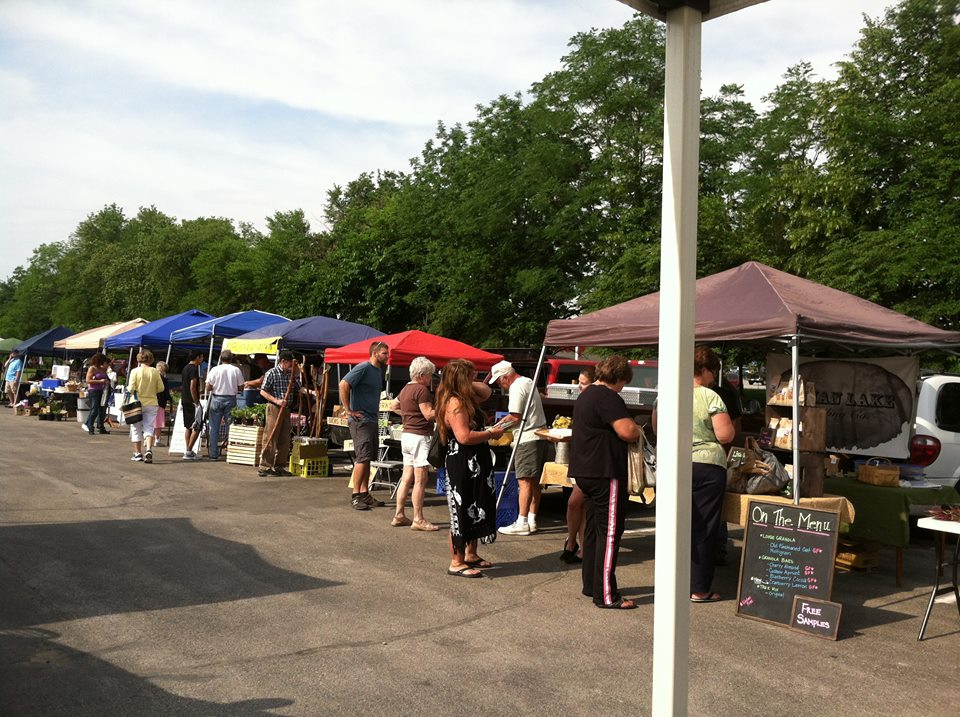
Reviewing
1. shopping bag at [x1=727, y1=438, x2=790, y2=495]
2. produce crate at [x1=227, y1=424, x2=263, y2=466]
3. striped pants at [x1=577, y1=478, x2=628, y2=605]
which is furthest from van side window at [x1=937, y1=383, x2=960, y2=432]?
produce crate at [x1=227, y1=424, x2=263, y2=466]

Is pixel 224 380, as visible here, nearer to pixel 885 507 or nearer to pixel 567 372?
pixel 567 372

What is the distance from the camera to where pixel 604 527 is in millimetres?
6570

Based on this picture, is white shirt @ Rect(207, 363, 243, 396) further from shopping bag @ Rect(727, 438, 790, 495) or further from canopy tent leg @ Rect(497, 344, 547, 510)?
shopping bag @ Rect(727, 438, 790, 495)

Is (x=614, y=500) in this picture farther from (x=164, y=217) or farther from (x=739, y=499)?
(x=164, y=217)

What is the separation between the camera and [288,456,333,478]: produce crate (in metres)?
13.6

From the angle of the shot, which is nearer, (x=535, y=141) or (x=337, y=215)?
(x=535, y=141)

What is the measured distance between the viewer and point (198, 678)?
474cm

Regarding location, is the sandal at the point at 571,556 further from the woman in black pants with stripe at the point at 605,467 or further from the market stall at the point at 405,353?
the market stall at the point at 405,353

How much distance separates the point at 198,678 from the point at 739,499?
14.6 ft

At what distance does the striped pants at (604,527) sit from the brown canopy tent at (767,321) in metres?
1.33

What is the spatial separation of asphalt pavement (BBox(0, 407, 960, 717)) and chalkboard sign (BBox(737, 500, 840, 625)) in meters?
0.18

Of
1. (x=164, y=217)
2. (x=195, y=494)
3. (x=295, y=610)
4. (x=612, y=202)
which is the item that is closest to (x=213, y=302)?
(x=164, y=217)


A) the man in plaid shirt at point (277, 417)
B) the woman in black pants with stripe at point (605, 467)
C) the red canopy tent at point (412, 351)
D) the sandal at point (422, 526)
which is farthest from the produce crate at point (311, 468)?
the woman in black pants with stripe at point (605, 467)

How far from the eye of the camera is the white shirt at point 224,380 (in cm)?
1512
